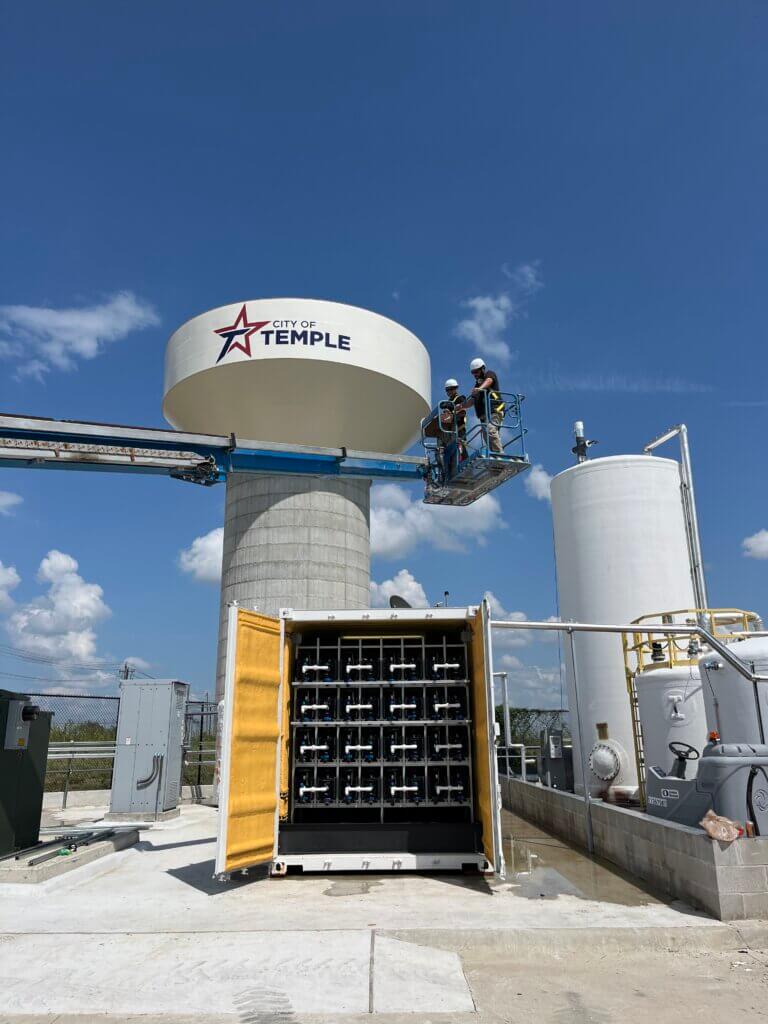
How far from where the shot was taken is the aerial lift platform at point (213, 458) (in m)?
11.7

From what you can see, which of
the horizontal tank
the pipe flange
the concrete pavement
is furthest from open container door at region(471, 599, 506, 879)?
the pipe flange

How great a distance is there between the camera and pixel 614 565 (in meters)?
15.1

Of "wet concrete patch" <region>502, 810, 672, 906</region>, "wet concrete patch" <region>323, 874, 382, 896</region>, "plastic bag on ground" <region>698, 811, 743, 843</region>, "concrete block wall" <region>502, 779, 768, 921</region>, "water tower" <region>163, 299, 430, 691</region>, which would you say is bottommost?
"wet concrete patch" <region>323, 874, 382, 896</region>

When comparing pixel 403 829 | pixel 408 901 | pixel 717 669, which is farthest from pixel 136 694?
pixel 717 669

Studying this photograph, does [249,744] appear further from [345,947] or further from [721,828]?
[721,828]

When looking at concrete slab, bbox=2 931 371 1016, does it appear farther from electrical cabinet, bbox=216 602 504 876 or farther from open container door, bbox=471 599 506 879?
open container door, bbox=471 599 506 879

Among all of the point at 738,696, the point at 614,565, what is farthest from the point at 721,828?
the point at 614,565

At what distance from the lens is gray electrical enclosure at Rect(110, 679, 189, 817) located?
13930 mm

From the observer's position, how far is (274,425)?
1897 cm

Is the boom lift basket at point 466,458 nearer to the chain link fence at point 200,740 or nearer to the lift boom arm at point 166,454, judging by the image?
the lift boom arm at point 166,454

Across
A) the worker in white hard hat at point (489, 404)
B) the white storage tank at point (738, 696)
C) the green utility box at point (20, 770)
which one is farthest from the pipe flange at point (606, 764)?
the green utility box at point (20, 770)

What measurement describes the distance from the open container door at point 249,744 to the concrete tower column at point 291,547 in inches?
409

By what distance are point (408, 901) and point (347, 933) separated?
1.36 metres

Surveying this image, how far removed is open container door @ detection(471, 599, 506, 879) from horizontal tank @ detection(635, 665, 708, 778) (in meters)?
3.88
